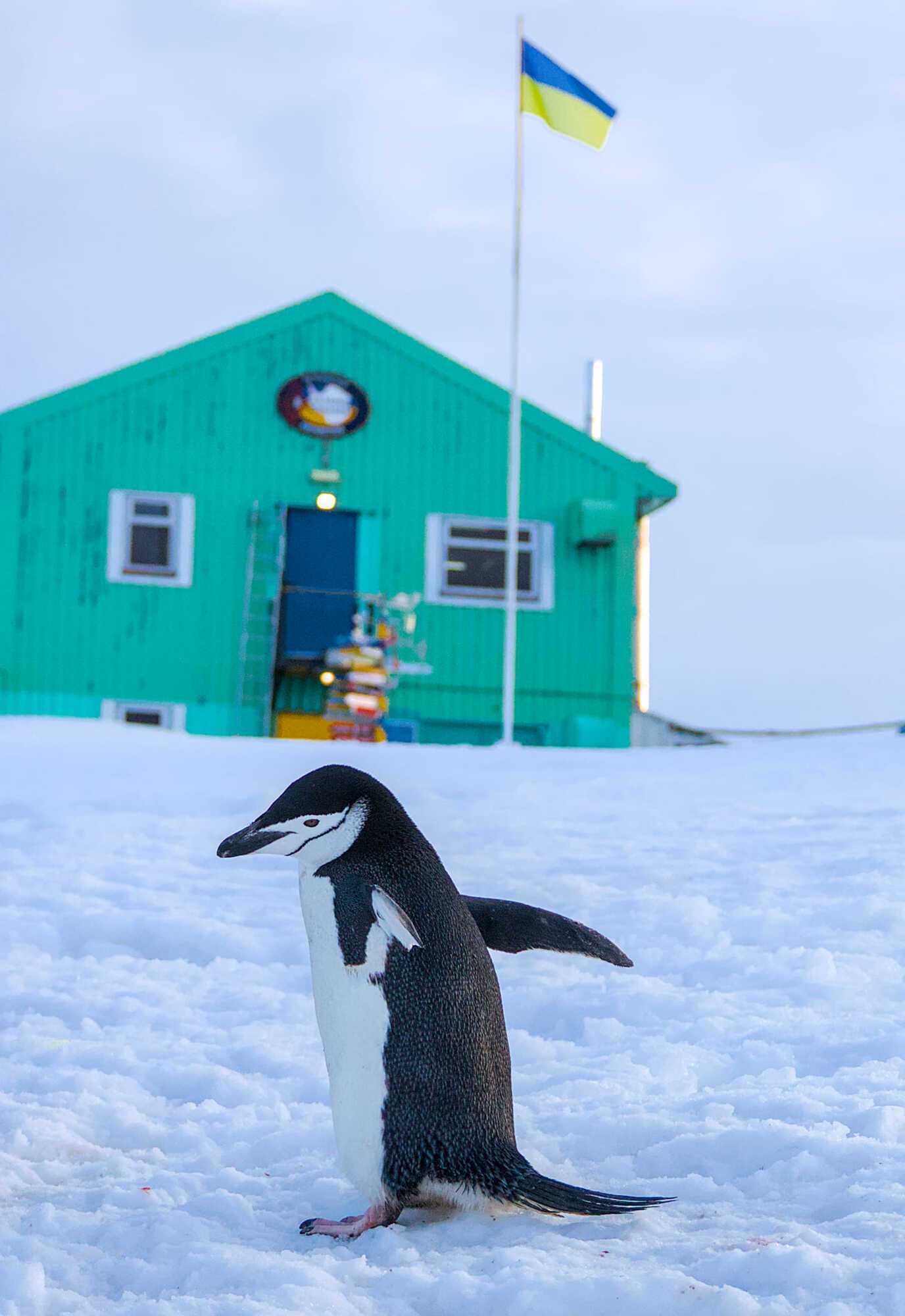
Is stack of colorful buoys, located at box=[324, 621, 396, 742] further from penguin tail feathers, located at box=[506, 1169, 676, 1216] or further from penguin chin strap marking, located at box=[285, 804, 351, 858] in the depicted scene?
penguin tail feathers, located at box=[506, 1169, 676, 1216]

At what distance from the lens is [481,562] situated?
16.3 meters

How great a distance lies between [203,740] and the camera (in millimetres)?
10797

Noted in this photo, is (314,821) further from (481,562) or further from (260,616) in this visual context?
(481,562)

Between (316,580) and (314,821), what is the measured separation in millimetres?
12916

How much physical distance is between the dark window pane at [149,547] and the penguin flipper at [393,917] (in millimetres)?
13010

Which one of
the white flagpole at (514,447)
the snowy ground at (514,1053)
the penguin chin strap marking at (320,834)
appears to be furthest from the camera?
the white flagpole at (514,447)

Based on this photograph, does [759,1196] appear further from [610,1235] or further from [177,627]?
[177,627]

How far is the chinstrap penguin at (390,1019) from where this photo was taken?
10.6ft

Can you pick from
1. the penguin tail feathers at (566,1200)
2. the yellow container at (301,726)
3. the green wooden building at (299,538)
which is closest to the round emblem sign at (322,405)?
the green wooden building at (299,538)

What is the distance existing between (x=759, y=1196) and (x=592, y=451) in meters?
13.8

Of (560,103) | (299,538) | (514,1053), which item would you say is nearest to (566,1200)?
(514,1053)

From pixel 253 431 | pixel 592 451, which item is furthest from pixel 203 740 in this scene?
pixel 592 451

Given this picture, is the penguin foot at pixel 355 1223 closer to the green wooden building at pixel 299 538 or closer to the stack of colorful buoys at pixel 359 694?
the stack of colorful buoys at pixel 359 694

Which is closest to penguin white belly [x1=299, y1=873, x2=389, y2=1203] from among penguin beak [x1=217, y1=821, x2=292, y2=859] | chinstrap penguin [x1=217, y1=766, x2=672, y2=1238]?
chinstrap penguin [x1=217, y1=766, x2=672, y2=1238]
